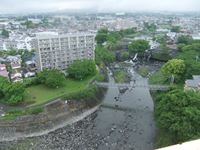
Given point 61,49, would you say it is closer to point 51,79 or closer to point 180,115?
point 51,79

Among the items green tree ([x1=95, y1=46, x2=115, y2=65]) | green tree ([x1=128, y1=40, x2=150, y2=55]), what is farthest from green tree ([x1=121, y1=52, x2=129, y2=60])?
green tree ([x1=95, y1=46, x2=115, y2=65])

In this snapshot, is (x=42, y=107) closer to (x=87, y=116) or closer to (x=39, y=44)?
(x=87, y=116)

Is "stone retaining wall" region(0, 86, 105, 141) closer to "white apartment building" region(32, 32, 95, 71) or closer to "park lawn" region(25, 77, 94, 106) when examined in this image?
"park lawn" region(25, 77, 94, 106)

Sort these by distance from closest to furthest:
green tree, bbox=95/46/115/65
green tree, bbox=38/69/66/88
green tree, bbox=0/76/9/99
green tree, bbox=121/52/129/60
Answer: green tree, bbox=0/76/9/99, green tree, bbox=38/69/66/88, green tree, bbox=95/46/115/65, green tree, bbox=121/52/129/60

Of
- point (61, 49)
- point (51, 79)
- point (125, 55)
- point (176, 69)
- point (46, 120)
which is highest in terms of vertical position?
point (61, 49)

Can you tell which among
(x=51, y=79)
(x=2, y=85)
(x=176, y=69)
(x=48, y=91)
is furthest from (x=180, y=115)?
(x=2, y=85)

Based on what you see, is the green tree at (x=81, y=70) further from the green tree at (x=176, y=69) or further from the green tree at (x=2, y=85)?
the green tree at (x=176, y=69)
